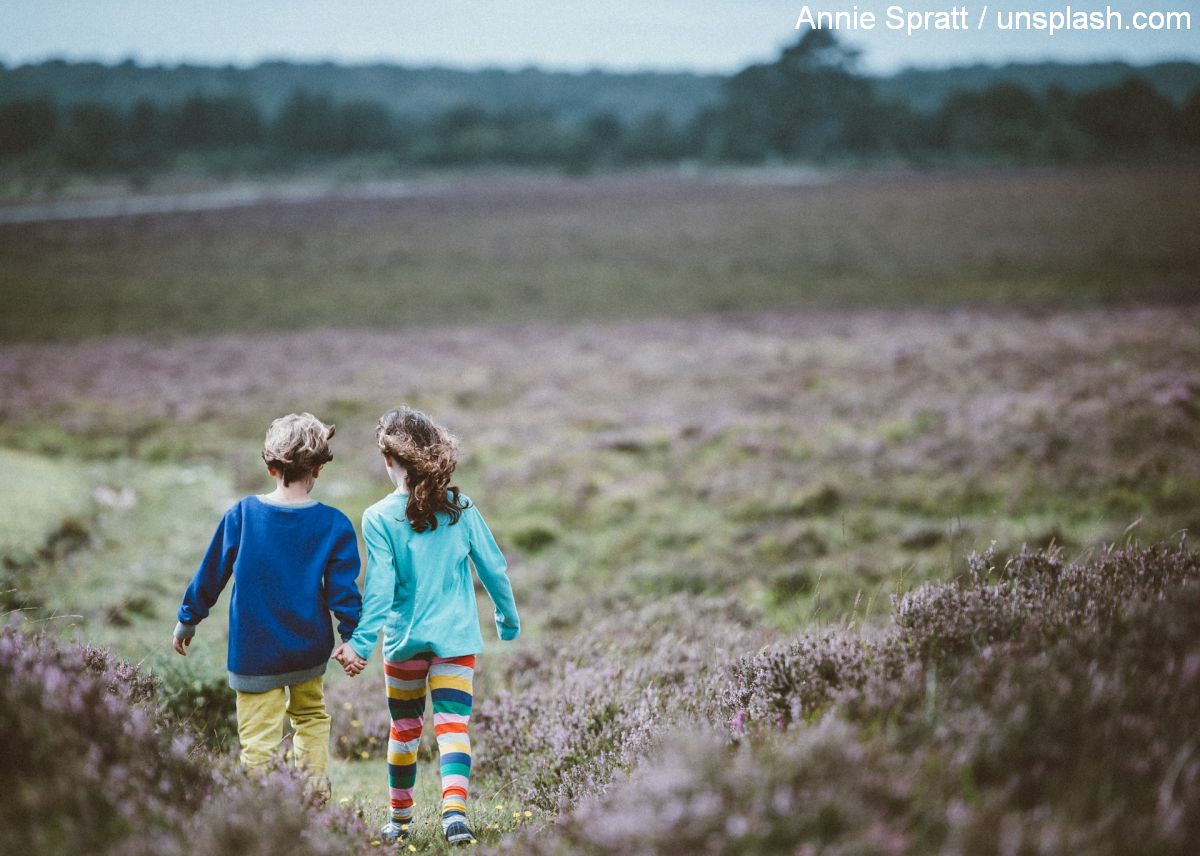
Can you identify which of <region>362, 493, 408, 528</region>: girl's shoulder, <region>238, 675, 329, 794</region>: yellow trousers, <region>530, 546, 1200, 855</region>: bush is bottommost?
<region>238, 675, 329, 794</region>: yellow trousers

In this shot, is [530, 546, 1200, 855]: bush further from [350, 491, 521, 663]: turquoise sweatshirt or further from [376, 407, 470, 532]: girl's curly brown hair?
[376, 407, 470, 532]: girl's curly brown hair

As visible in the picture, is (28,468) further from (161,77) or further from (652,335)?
(161,77)

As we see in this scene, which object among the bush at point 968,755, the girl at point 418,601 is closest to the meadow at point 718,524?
the bush at point 968,755

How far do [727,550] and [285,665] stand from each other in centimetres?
579

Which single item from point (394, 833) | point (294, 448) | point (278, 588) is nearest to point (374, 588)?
point (278, 588)

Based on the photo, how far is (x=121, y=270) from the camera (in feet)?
110

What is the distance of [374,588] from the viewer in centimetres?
370

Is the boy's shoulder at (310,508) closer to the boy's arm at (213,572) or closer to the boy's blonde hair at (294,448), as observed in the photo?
the boy's arm at (213,572)

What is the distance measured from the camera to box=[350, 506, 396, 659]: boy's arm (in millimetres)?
3645

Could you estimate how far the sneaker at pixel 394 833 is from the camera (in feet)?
11.8

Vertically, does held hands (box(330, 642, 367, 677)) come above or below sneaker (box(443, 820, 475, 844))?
above

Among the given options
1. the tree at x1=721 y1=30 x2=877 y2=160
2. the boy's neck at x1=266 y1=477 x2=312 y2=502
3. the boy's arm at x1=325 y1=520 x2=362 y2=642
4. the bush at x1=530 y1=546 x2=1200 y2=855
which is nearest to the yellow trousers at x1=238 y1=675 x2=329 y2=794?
the boy's arm at x1=325 y1=520 x2=362 y2=642

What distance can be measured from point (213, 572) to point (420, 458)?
46.2 inches

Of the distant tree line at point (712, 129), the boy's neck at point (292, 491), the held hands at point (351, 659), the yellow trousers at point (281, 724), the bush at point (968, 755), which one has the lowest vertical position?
the yellow trousers at point (281, 724)
